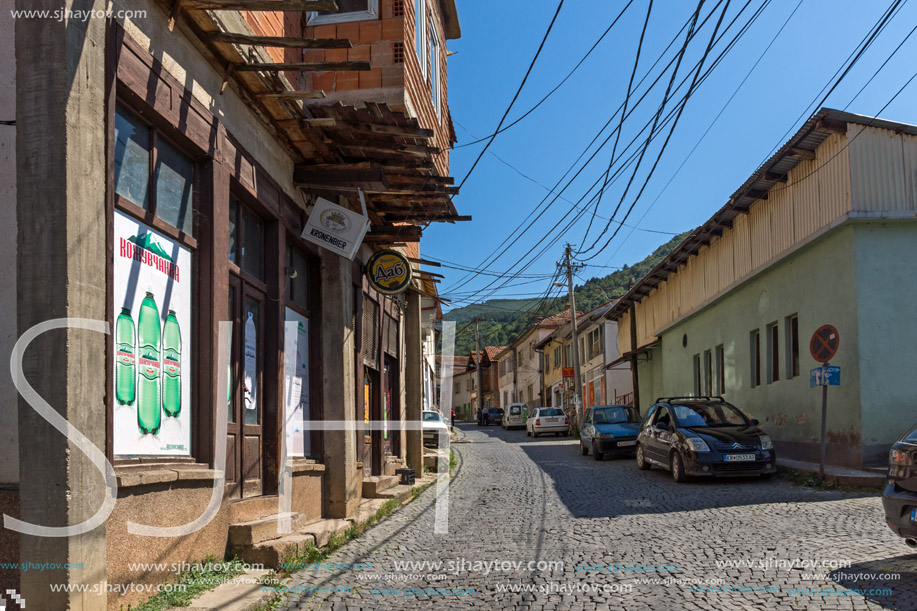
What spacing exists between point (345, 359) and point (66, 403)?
6.53m

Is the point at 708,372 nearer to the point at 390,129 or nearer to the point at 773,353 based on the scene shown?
the point at 773,353

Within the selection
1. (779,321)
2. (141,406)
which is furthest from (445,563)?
(779,321)

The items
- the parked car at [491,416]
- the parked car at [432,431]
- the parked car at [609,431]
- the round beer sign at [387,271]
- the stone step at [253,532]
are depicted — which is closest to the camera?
the stone step at [253,532]

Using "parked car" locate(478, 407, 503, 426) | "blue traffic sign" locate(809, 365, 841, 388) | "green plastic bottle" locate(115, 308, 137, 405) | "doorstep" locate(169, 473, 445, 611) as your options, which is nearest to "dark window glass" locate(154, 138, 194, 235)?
"green plastic bottle" locate(115, 308, 137, 405)

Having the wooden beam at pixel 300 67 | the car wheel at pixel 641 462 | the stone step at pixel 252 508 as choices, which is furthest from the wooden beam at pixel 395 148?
the car wheel at pixel 641 462

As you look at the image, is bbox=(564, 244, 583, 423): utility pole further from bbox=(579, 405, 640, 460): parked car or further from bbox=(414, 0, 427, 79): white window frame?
bbox=(414, 0, 427, 79): white window frame

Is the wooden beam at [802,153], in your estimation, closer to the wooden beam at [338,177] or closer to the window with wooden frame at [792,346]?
the window with wooden frame at [792,346]

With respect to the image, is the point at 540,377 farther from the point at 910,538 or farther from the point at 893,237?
the point at 910,538

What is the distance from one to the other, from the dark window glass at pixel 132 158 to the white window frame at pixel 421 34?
228 inches

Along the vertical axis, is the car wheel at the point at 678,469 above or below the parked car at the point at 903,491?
below

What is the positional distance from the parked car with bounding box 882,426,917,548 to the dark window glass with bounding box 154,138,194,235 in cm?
631

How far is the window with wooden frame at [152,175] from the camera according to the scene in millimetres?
6070

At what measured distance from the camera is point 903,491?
6387 mm

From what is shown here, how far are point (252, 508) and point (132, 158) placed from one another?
3.65 meters
